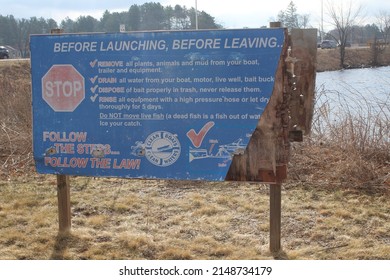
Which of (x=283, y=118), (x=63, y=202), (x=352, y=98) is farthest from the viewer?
(x=352, y=98)

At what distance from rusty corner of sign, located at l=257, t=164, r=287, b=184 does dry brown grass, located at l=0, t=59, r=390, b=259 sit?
0.69 metres

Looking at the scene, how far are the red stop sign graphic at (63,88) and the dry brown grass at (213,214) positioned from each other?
4.23 feet

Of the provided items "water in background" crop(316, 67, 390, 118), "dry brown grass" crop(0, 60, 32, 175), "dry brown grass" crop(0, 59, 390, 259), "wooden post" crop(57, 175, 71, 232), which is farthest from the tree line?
"wooden post" crop(57, 175, 71, 232)

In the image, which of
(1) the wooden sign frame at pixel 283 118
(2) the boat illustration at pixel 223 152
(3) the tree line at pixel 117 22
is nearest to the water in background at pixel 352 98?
(1) the wooden sign frame at pixel 283 118

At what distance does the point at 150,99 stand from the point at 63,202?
4.68ft

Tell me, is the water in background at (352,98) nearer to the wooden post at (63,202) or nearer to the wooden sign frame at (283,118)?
the wooden sign frame at (283,118)

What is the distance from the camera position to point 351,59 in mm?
48750

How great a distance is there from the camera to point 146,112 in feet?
15.4

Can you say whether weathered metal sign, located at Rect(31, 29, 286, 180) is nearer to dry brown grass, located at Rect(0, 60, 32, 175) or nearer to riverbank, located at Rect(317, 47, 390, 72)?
dry brown grass, located at Rect(0, 60, 32, 175)

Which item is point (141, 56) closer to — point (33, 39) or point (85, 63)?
point (85, 63)

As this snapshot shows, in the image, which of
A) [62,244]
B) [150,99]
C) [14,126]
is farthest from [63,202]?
[14,126]

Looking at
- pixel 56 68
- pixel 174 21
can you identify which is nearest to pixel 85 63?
pixel 56 68

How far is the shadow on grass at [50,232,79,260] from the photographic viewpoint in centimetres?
466

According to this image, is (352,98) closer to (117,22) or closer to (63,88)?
(63,88)
